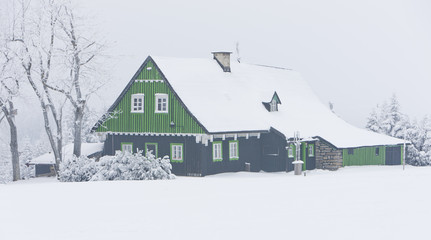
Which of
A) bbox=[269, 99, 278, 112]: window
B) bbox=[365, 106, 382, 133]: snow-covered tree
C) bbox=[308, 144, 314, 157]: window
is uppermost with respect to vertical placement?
bbox=[269, 99, 278, 112]: window

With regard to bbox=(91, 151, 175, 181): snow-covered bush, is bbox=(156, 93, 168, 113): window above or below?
above

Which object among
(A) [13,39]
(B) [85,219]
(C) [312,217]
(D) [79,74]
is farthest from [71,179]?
(C) [312,217]

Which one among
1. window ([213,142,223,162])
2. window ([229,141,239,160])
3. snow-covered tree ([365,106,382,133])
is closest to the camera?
window ([213,142,223,162])

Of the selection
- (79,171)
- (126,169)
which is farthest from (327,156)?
(79,171)

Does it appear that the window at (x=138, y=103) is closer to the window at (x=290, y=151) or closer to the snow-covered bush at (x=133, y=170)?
the snow-covered bush at (x=133, y=170)

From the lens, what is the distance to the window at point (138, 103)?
37.3 m

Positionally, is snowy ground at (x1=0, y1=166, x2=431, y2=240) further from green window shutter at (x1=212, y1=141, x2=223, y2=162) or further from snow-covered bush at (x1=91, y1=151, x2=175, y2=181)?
green window shutter at (x1=212, y1=141, x2=223, y2=162)

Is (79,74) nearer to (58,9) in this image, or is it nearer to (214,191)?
(58,9)

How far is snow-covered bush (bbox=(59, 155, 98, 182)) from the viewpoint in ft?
104

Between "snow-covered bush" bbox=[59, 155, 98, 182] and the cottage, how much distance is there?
5617mm

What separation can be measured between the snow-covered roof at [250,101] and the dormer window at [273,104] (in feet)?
1.09

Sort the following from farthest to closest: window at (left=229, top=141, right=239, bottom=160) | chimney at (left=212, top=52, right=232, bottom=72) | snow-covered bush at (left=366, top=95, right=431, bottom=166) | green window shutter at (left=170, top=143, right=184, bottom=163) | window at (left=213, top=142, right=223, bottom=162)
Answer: snow-covered bush at (left=366, top=95, right=431, bottom=166) → chimney at (left=212, top=52, right=232, bottom=72) → window at (left=229, top=141, right=239, bottom=160) → green window shutter at (left=170, top=143, right=184, bottom=163) → window at (left=213, top=142, right=223, bottom=162)

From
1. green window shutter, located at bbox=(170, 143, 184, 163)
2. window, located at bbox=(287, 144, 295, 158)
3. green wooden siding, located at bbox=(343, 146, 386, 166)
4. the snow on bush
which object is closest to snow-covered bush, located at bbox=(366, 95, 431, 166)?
green wooden siding, located at bbox=(343, 146, 386, 166)

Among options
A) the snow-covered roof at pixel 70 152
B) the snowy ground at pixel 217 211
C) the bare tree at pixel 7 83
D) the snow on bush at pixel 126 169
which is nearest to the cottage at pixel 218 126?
the snow on bush at pixel 126 169
